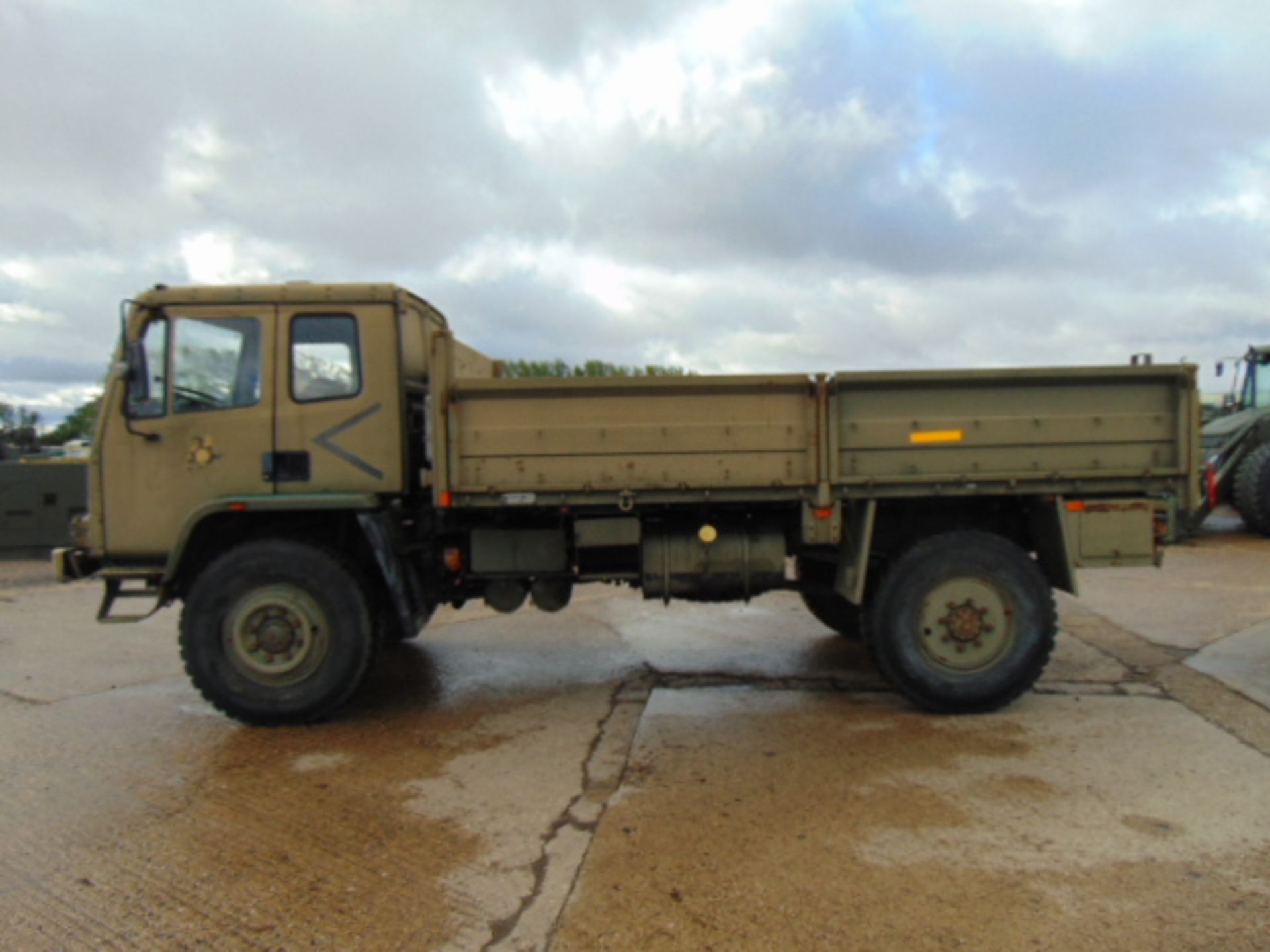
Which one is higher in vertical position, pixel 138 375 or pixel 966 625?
pixel 138 375

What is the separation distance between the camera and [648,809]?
3.99 m

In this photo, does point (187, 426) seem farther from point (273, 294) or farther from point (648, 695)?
point (648, 695)

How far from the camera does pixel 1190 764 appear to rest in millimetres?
4363

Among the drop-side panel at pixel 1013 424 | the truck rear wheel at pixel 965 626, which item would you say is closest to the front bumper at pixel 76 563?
the drop-side panel at pixel 1013 424

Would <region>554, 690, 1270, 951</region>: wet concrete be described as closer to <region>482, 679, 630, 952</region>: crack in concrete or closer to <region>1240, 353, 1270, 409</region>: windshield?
<region>482, 679, 630, 952</region>: crack in concrete

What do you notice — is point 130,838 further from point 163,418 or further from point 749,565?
point 749,565

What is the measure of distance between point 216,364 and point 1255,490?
537 inches

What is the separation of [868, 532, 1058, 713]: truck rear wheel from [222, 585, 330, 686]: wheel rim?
129 inches

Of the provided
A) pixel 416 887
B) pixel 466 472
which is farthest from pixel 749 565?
pixel 416 887

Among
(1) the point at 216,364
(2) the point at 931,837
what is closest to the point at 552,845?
(2) the point at 931,837

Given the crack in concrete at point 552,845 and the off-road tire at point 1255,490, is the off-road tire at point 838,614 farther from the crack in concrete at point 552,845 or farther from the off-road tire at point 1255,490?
the off-road tire at point 1255,490

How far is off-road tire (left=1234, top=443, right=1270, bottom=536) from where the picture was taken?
12.9 m

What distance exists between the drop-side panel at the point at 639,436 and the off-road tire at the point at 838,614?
2.22 metres

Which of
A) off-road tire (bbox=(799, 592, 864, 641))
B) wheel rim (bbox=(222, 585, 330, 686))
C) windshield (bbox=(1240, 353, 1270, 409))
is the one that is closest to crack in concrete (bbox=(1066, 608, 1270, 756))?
off-road tire (bbox=(799, 592, 864, 641))
